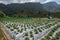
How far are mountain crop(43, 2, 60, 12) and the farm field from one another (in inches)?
13.7

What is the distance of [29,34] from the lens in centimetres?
627

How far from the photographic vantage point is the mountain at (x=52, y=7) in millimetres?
6451

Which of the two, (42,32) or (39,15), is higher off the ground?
(39,15)

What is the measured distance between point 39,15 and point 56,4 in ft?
2.35

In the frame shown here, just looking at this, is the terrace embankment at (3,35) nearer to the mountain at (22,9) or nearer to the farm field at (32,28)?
the farm field at (32,28)

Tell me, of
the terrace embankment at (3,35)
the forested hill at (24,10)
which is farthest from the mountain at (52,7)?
the terrace embankment at (3,35)

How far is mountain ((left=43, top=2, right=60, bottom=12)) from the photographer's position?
21.2 ft

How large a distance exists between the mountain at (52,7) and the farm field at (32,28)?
1.14 feet

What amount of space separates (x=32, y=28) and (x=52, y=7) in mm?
1031

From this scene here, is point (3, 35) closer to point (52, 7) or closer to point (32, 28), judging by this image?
point (32, 28)

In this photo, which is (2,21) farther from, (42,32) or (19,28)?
(42,32)

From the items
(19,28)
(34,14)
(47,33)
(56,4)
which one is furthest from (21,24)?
(56,4)

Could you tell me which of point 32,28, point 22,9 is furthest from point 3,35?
point 22,9

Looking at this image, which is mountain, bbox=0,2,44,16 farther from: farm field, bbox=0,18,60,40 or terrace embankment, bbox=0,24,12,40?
terrace embankment, bbox=0,24,12,40
